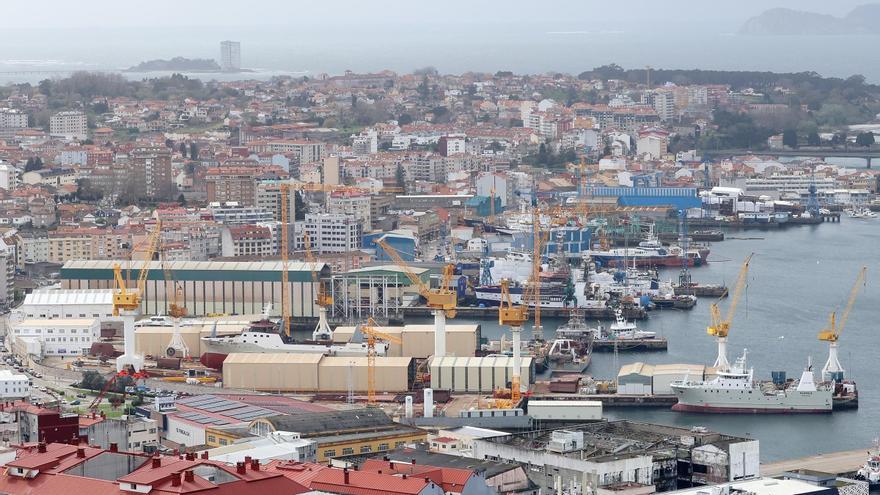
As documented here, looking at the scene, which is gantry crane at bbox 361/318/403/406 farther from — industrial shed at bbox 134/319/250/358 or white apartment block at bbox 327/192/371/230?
white apartment block at bbox 327/192/371/230

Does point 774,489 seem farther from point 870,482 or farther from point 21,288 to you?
point 21,288

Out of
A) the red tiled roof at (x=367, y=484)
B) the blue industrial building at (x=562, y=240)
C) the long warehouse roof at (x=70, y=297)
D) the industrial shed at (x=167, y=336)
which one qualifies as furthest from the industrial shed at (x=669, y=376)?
the blue industrial building at (x=562, y=240)

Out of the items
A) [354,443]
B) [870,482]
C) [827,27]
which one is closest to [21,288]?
[354,443]

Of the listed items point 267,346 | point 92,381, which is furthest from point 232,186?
point 92,381

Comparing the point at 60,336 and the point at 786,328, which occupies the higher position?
the point at 60,336

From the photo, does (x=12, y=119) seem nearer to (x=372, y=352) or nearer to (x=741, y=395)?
(x=372, y=352)
